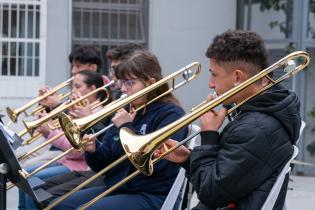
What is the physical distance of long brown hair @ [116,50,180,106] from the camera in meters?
3.56

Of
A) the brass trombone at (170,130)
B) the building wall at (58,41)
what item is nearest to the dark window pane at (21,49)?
the building wall at (58,41)

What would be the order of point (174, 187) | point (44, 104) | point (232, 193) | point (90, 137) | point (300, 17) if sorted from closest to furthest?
1. point (232, 193)
2. point (174, 187)
3. point (90, 137)
4. point (44, 104)
5. point (300, 17)

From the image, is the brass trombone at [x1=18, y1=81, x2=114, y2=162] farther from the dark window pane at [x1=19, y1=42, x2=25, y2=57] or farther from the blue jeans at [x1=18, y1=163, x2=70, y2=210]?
the dark window pane at [x1=19, y1=42, x2=25, y2=57]

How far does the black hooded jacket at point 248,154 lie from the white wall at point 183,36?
579cm

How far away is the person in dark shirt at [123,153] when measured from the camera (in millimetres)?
3352

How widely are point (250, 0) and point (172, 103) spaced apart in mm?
5324

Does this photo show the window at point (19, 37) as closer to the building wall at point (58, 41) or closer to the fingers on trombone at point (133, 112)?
the building wall at point (58, 41)

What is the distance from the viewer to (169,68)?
8.48 metres

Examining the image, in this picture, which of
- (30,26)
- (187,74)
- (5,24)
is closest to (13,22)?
(5,24)

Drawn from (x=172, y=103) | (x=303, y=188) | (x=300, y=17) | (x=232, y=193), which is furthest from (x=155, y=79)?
(x=300, y=17)

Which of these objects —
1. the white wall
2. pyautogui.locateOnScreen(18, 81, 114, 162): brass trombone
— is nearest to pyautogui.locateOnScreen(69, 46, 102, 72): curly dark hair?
pyautogui.locateOnScreen(18, 81, 114, 162): brass trombone

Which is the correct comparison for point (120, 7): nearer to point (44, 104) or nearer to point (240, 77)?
point (44, 104)

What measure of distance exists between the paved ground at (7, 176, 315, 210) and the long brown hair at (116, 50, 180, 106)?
2547mm

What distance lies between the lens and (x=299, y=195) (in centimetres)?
673
